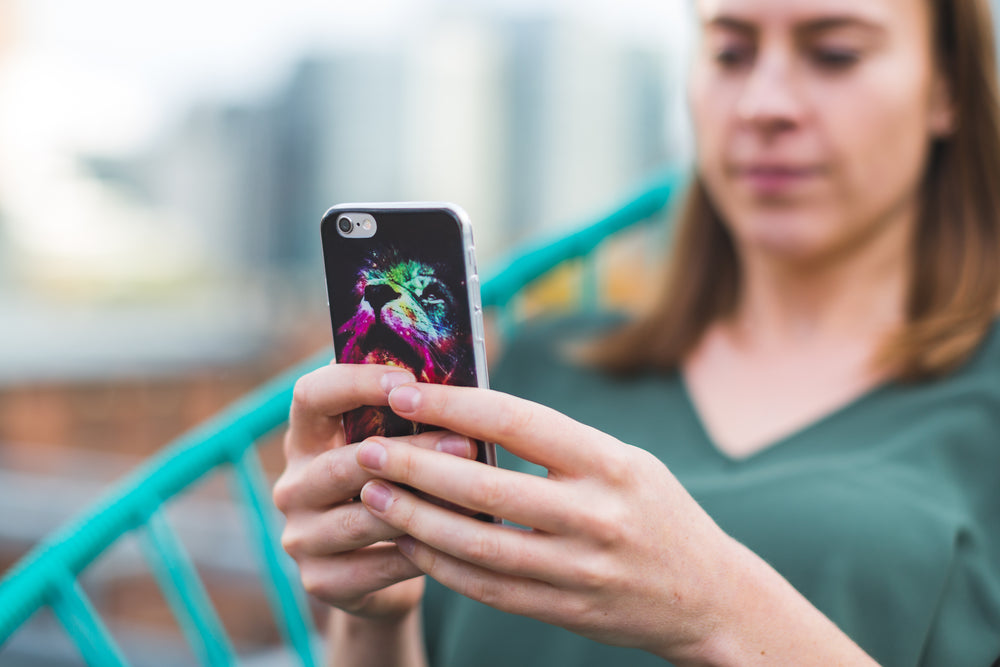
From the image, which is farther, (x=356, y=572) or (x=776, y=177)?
(x=776, y=177)

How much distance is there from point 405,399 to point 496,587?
0.38 feet

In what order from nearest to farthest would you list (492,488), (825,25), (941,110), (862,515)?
(492,488) → (862,515) → (825,25) → (941,110)

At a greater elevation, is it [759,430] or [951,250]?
[951,250]

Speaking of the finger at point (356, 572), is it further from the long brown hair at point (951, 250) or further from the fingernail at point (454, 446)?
the long brown hair at point (951, 250)

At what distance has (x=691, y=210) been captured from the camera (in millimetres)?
1119

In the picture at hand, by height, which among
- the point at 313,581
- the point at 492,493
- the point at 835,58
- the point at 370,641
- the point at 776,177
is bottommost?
the point at 370,641

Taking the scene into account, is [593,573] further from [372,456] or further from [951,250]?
[951,250]

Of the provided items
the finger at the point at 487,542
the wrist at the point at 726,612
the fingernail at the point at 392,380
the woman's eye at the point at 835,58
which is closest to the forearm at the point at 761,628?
the wrist at the point at 726,612

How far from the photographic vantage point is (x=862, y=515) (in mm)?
668

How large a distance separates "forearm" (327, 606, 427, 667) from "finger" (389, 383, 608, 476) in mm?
280

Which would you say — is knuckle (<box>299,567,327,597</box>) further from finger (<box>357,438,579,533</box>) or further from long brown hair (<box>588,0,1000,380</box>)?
long brown hair (<box>588,0,1000,380</box>)

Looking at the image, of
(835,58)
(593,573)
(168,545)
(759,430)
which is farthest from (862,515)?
(168,545)

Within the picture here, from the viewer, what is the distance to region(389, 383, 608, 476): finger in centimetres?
43

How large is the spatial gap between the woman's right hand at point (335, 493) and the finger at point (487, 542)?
0.12ft
